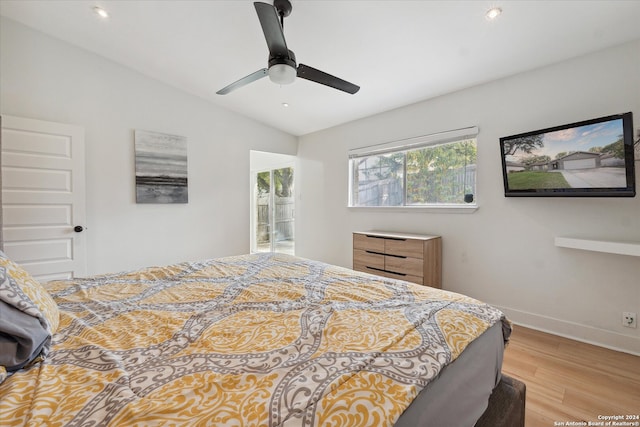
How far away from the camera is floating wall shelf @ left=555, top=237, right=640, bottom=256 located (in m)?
1.92

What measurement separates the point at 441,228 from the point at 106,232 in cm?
378

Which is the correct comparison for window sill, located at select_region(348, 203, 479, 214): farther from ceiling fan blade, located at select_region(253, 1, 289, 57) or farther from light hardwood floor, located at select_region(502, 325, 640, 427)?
ceiling fan blade, located at select_region(253, 1, 289, 57)

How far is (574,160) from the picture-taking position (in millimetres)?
2184

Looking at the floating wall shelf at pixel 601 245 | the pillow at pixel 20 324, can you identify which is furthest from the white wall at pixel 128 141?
the floating wall shelf at pixel 601 245

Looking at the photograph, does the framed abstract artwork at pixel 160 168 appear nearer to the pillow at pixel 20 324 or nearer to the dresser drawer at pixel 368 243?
the dresser drawer at pixel 368 243

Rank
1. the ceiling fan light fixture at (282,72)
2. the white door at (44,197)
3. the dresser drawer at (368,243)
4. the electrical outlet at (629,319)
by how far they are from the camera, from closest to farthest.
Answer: the ceiling fan light fixture at (282,72) → the electrical outlet at (629,319) → the white door at (44,197) → the dresser drawer at (368,243)

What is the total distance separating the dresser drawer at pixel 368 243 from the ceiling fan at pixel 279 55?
173 cm

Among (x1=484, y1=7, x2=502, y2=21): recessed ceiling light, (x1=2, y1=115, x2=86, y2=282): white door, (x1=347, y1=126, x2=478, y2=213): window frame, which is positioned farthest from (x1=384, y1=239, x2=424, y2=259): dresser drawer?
(x1=2, y1=115, x2=86, y2=282): white door

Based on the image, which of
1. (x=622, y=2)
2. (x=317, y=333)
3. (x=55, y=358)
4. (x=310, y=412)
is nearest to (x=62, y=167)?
(x=55, y=358)

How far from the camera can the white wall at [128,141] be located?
9.17 ft

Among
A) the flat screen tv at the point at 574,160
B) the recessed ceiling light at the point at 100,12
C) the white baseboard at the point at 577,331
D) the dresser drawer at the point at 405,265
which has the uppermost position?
the recessed ceiling light at the point at 100,12

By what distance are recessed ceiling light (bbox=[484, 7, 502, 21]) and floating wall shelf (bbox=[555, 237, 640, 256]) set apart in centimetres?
178

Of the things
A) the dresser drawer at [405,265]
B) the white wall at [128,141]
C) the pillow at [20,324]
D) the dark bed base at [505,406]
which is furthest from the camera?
the dresser drawer at [405,265]

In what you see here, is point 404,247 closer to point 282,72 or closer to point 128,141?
point 282,72
